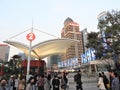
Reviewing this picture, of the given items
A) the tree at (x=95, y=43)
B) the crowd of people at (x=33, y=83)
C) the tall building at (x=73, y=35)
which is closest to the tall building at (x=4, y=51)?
the tall building at (x=73, y=35)

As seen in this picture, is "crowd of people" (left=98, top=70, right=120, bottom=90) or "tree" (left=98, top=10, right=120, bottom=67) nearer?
"crowd of people" (left=98, top=70, right=120, bottom=90)

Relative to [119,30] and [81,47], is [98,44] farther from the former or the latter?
[81,47]

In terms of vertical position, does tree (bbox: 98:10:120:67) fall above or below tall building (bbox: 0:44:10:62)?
below

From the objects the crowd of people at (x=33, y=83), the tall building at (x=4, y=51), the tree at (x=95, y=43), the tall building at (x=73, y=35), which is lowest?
the crowd of people at (x=33, y=83)

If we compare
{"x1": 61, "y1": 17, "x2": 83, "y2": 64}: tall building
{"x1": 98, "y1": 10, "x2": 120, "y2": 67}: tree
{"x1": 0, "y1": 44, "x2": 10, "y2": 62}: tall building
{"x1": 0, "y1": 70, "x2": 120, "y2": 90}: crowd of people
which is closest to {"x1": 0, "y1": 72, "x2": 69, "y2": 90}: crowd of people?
{"x1": 0, "y1": 70, "x2": 120, "y2": 90}: crowd of people

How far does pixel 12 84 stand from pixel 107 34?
16.1 meters

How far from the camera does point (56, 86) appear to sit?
1059cm

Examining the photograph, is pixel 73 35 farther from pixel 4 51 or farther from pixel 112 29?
pixel 112 29

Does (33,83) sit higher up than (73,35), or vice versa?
(73,35)

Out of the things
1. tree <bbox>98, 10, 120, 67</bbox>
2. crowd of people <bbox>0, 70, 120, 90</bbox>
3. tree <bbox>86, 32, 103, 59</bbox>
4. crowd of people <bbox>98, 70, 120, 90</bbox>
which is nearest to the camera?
crowd of people <bbox>98, 70, 120, 90</bbox>

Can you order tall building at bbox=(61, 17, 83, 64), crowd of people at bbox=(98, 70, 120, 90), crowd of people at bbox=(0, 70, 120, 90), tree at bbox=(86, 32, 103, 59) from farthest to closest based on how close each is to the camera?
tall building at bbox=(61, 17, 83, 64) → tree at bbox=(86, 32, 103, 59) → crowd of people at bbox=(0, 70, 120, 90) → crowd of people at bbox=(98, 70, 120, 90)

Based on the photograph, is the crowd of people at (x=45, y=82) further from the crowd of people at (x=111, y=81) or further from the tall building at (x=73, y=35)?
the tall building at (x=73, y=35)

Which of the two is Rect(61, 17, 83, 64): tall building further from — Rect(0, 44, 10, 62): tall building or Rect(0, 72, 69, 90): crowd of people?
Rect(0, 72, 69, 90): crowd of people

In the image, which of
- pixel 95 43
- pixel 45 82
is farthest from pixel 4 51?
pixel 45 82
